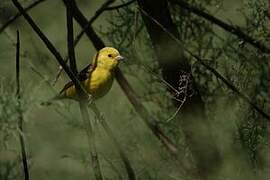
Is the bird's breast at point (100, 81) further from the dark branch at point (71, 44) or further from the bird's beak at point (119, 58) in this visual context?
the dark branch at point (71, 44)

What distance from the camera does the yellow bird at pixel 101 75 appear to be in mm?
1892

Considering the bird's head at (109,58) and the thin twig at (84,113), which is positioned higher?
the bird's head at (109,58)

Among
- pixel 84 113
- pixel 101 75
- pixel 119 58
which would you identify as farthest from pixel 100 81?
pixel 84 113

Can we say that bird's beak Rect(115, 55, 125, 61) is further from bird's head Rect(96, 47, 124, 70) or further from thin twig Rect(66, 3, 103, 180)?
thin twig Rect(66, 3, 103, 180)

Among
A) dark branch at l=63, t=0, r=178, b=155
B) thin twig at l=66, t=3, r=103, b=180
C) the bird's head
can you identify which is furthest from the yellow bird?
thin twig at l=66, t=3, r=103, b=180

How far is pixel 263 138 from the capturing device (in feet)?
4.79

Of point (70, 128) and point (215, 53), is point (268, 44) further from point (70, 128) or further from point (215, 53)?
point (70, 128)

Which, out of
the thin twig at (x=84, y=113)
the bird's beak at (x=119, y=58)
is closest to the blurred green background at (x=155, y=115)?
the bird's beak at (x=119, y=58)

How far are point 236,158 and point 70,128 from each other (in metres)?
0.42

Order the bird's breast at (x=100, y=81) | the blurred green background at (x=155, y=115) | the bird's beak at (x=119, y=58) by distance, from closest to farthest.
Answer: the blurred green background at (x=155, y=115), the bird's beak at (x=119, y=58), the bird's breast at (x=100, y=81)

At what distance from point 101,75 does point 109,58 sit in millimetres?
72

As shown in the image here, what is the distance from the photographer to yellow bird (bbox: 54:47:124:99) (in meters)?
1.89

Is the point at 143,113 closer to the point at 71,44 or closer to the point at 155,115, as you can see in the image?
the point at 155,115

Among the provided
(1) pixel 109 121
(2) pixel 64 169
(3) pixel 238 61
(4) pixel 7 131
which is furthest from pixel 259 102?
(4) pixel 7 131
